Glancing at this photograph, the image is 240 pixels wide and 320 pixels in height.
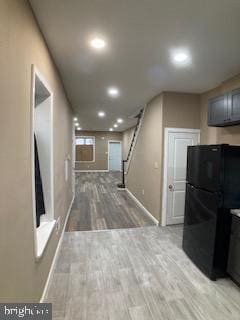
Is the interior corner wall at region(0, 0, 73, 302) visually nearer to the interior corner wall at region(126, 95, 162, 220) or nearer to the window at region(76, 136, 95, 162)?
the interior corner wall at region(126, 95, 162, 220)

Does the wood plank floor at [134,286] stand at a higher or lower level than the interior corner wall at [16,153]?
lower

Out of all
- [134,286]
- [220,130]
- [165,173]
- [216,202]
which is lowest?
[134,286]

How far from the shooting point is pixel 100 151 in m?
12.9

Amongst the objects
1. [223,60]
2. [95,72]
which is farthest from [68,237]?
[223,60]

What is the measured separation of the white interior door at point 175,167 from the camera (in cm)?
409

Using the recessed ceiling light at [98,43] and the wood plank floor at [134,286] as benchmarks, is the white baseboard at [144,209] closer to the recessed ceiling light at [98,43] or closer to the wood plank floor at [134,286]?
the wood plank floor at [134,286]

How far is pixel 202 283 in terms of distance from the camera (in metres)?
2.36

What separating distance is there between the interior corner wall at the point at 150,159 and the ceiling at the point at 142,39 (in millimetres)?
983

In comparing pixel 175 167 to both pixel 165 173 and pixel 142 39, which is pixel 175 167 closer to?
pixel 165 173

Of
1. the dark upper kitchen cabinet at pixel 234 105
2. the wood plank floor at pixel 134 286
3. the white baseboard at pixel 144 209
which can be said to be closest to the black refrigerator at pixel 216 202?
the wood plank floor at pixel 134 286

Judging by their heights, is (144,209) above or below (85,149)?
below

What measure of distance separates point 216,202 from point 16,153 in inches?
85.6

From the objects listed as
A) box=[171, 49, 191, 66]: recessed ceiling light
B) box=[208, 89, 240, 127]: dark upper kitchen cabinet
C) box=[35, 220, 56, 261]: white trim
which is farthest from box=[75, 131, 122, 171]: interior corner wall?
box=[35, 220, 56, 261]: white trim

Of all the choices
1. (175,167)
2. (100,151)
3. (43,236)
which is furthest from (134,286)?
(100,151)
